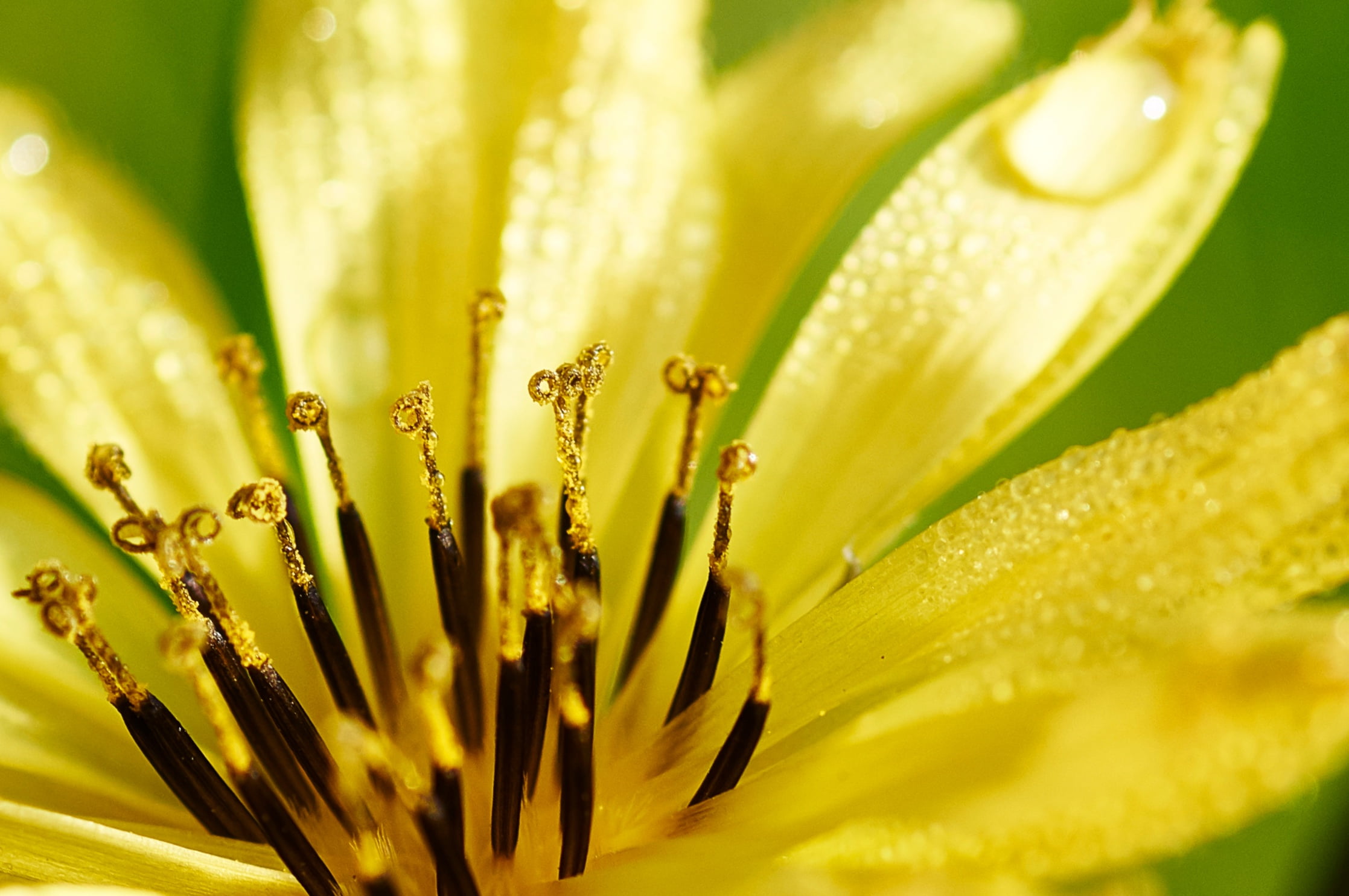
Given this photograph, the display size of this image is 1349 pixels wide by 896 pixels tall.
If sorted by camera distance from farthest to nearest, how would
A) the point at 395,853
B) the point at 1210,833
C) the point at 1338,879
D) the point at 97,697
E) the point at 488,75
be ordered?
the point at 488,75 < the point at 97,697 < the point at 395,853 < the point at 1338,879 < the point at 1210,833

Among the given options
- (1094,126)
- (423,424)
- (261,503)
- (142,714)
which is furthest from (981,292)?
(142,714)

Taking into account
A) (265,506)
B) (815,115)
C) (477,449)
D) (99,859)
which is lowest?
(99,859)

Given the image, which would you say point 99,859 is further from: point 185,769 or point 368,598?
point 368,598

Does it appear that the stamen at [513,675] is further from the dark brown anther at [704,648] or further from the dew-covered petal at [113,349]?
the dew-covered petal at [113,349]

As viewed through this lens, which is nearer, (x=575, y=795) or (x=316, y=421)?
(x=575, y=795)

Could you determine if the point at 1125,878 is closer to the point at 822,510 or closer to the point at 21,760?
the point at 822,510

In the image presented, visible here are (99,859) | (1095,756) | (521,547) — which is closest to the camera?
(1095,756)

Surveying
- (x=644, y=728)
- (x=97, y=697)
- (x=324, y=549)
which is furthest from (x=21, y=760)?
(x=644, y=728)
